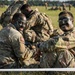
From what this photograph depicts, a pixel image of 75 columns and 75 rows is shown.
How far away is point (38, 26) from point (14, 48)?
268 cm

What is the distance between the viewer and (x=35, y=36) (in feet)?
31.6

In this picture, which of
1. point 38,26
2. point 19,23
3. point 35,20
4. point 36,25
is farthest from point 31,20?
point 19,23

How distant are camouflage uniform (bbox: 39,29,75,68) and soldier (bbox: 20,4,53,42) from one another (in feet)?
8.64

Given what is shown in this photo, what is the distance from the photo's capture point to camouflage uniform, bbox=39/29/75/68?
21.4 ft

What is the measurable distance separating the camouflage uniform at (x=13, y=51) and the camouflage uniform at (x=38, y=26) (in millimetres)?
1862

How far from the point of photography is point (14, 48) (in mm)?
7410

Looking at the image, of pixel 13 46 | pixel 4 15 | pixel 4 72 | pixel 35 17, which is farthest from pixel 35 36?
pixel 4 72

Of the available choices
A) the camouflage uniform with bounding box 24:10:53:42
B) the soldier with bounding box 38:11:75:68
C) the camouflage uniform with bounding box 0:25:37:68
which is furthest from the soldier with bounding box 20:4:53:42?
the soldier with bounding box 38:11:75:68

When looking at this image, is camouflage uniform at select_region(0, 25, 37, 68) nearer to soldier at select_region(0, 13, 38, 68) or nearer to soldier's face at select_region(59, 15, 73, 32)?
soldier at select_region(0, 13, 38, 68)

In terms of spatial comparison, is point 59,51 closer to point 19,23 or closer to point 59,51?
point 59,51

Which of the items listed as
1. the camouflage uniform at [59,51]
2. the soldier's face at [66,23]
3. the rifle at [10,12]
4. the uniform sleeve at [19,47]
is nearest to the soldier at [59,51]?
the camouflage uniform at [59,51]

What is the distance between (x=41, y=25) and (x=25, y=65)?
2.66 meters

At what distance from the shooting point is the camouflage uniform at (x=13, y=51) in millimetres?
7340

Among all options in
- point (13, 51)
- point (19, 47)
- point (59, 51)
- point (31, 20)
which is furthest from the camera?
point (31, 20)
